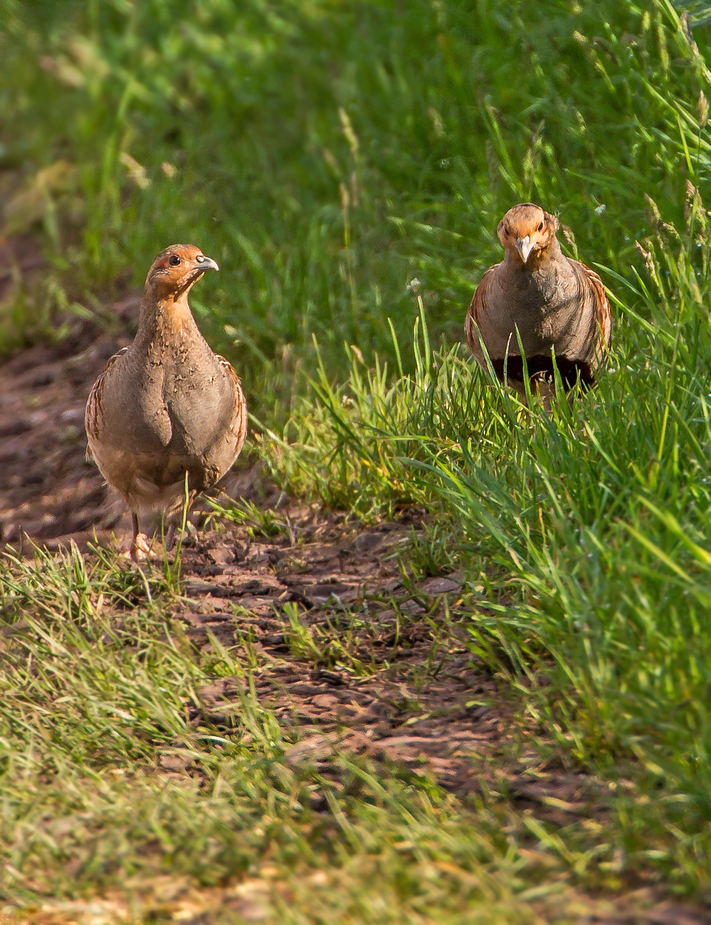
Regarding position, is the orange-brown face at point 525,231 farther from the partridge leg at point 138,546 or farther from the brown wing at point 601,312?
the partridge leg at point 138,546

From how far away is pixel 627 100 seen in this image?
17.7ft

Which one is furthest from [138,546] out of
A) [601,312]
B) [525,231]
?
[601,312]

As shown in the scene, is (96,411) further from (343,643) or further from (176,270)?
(343,643)

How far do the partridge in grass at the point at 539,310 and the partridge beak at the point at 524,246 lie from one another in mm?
17

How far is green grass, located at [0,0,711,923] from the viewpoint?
2932 mm

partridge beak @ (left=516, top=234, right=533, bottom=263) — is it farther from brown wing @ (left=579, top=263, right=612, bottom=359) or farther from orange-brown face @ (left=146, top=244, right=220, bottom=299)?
orange-brown face @ (left=146, top=244, right=220, bottom=299)

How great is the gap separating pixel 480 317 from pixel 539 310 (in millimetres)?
294

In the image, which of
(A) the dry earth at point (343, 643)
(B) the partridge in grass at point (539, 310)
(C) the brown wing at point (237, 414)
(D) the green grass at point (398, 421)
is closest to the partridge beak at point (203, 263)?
(C) the brown wing at point (237, 414)

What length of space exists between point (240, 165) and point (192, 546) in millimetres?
3606

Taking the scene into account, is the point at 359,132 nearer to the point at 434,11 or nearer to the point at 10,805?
the point at 434,11

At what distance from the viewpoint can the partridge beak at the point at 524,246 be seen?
4.48 metres

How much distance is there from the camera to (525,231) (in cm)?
455

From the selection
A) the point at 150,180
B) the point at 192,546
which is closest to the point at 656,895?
the point at 192,546

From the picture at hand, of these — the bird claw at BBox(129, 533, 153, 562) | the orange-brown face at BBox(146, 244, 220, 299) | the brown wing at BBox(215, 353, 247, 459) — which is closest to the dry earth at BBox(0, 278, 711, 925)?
the bird claw at BBox(129, 533, 153, 562)
